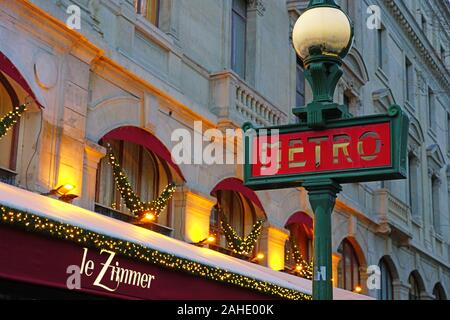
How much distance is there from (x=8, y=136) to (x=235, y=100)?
5.75m

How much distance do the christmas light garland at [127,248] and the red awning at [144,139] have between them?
3014mm

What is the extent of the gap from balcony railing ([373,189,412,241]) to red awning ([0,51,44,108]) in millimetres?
14590

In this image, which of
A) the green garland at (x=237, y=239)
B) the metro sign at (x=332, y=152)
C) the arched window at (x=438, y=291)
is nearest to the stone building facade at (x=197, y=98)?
the green garland at (x=237, y=239)

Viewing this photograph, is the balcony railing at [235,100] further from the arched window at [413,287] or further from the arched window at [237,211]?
the arched window at [413,287]

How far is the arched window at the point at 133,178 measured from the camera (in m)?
12.8

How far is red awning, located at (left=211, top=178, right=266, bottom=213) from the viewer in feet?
51.5

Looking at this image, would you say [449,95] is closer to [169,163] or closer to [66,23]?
[169,163]

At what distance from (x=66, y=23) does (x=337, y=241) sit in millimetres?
11047

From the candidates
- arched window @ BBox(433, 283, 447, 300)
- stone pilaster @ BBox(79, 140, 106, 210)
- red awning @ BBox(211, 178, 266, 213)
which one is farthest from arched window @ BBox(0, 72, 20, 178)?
arched window @ BBox(433, 283, 447, 300)

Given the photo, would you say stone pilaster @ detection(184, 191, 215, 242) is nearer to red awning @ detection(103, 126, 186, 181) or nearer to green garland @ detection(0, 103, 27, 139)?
red awning @ detection(103, 126, 186, 181)

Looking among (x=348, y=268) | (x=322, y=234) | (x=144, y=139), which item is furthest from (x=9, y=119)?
(x=348, y=268)

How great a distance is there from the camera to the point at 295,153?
20.9ft

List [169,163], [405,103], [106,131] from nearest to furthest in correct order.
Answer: [106,131], [169,163], [405,103]

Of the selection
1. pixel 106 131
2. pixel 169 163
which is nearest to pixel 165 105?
pixel 169 163
